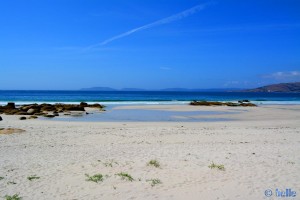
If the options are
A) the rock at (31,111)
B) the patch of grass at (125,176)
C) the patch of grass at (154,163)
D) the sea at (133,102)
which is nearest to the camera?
the patch of grass at (125,176)

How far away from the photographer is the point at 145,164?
9.72 metres

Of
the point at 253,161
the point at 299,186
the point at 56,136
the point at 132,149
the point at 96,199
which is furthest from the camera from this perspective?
the point at 56,136

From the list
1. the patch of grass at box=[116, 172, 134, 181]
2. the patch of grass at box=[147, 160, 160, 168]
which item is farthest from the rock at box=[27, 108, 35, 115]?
the patch of grass at box=[116, 172, 134, 181]

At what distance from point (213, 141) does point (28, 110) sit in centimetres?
2084

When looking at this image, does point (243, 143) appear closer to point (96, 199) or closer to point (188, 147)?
point (188, 147)

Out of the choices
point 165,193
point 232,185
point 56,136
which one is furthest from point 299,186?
point 56,136

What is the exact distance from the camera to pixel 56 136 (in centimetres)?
1526

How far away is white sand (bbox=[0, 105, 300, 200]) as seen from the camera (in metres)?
7.33

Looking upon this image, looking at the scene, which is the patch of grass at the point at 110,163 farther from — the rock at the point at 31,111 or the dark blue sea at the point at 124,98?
the dark blue sea at the point at 124,98

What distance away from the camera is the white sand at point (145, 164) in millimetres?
7328

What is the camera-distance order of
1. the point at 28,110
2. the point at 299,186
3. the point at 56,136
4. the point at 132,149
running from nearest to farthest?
the point at 299,186
the point at 132,149
the point at 56,136
the point at 28,110
